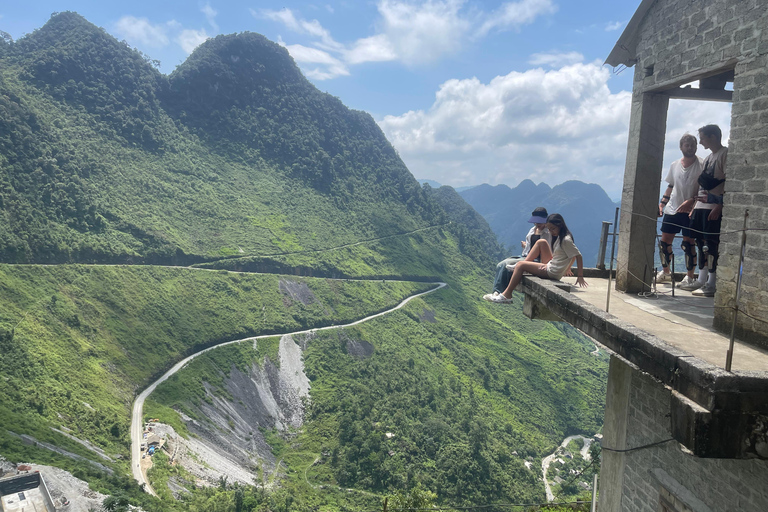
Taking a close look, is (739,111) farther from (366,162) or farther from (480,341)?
(366,162)

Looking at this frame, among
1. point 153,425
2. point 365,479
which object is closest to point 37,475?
point 153,425

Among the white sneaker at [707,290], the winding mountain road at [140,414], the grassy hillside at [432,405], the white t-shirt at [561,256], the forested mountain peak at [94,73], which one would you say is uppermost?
the forested mountain peak at [94,73]

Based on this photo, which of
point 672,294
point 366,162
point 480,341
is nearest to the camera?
point 672,294

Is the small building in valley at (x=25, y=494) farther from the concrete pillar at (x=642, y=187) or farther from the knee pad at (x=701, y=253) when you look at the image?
the knee pad at (x=701, y=253)

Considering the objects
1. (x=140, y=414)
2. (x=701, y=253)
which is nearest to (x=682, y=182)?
(x=701, y=253)

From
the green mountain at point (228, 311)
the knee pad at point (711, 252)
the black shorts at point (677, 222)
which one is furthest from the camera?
the green mountain at point (228, 311)

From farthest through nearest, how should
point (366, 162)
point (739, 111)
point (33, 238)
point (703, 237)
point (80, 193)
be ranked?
point (366, 162) < point (80, 193) < point (33, 238) < point (703, 237) < point (739, 111)

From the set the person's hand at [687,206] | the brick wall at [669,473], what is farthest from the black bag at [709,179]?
the brick wall at [669,473]
